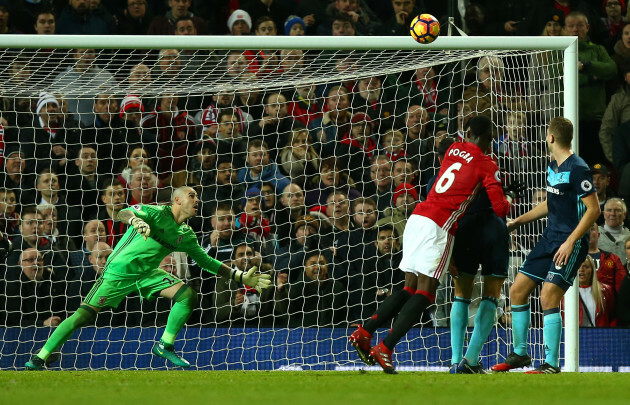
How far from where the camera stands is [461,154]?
723 cm

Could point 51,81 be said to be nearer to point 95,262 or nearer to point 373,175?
point 95,262

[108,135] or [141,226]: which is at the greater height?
[108,135]

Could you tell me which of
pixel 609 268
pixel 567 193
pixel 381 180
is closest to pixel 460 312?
pixel 567 193

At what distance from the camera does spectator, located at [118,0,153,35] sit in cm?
1203

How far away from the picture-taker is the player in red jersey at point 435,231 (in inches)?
274

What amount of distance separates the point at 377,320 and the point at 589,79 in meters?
6.15

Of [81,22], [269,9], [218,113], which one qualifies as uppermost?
[269,9]

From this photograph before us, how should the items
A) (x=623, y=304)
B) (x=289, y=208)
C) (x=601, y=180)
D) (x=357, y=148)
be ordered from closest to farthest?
1. (x=623, y=304)
2. (x=289, y=208)
3. (x=357, y=148)
4. (x=601, y=180)

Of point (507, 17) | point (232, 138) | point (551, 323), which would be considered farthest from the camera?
point (507, 17)

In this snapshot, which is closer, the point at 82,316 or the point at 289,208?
the point at 82,316

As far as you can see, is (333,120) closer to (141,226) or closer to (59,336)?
(141,226)

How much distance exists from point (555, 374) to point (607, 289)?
113 inches

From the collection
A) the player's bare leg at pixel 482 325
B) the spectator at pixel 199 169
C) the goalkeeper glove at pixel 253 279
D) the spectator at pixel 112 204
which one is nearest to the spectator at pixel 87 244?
the spectator at pixel 112 204

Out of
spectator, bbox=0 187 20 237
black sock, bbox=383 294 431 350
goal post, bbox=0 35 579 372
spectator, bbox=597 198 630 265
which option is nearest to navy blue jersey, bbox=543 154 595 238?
black sock, bbox=383 294 431 350
